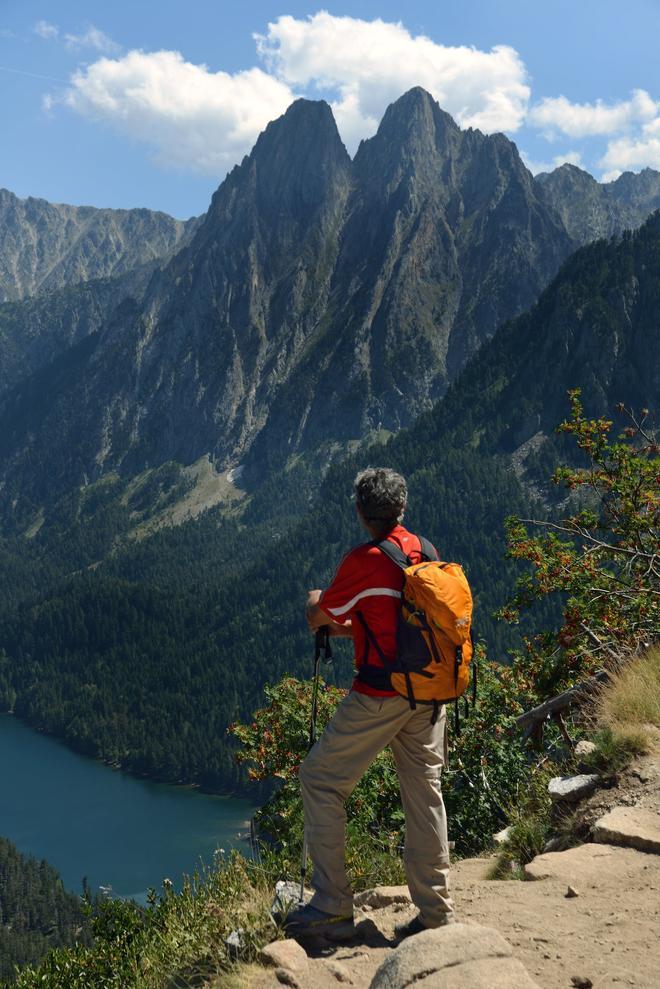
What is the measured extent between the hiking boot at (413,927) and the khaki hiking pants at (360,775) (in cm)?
10

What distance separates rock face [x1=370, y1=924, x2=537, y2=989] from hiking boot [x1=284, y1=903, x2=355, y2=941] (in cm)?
144

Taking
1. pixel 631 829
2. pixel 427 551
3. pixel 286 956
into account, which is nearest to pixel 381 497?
pixel 427 551

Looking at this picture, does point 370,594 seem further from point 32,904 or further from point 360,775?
point 32,904

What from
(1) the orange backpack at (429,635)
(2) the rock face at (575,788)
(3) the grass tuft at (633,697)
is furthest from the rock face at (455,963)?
→ (3) the grass tuft at (633,697)

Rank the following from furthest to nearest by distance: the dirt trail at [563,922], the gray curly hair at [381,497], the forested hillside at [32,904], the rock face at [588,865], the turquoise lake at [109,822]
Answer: the turquoise lake at [109,822] → the forested hillside at [32,904] → the rock face at [588,865] → the gray curly hair at [381,497] → the dirt trail at [563,922]

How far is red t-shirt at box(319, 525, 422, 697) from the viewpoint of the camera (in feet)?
22.6

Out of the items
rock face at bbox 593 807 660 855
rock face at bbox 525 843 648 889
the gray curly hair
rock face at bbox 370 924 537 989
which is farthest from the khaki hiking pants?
rock face at bbox 593 807 660 855

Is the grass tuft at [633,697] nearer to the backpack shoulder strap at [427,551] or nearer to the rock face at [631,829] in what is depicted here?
the rock face at [631,829]

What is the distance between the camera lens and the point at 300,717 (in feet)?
48.0

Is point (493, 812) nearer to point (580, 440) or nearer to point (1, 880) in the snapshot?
point (580, 440)

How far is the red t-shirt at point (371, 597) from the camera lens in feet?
22.6

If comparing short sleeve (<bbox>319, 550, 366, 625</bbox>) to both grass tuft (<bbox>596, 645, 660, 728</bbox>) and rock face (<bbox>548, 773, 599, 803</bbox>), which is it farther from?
grass tuft (<bbox>596, 645, 660, 728</bbox>)

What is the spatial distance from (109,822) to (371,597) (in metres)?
155

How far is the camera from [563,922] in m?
6.60
